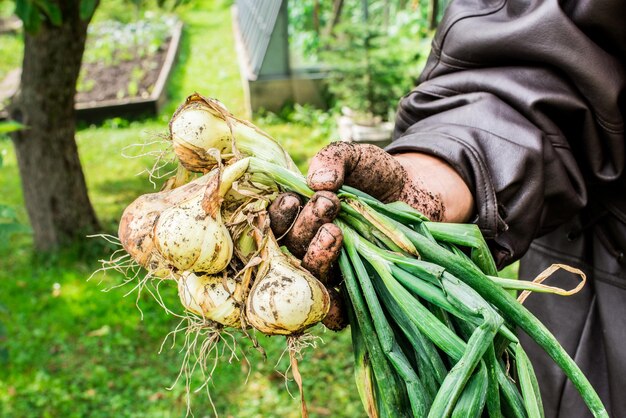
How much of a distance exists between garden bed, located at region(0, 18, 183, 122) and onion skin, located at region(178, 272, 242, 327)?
22.7 feet

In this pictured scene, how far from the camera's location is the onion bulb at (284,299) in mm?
1258

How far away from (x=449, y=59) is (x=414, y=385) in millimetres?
832

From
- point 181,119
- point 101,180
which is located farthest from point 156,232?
point 101,180

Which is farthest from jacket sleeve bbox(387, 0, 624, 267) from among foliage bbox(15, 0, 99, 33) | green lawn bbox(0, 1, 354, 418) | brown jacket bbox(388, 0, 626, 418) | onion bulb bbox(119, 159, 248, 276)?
foliage bbox(15, 0, 99, 33)

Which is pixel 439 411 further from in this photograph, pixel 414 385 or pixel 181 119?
pixel 181 119

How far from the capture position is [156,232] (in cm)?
133

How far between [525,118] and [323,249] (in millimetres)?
608

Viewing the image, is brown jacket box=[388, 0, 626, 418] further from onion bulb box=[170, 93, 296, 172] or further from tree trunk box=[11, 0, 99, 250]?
tree trunk box=[11, 0, 99, 250]

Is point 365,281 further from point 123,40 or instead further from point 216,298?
point 123,40

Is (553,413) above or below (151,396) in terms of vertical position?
above

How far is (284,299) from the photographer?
49.4 inches

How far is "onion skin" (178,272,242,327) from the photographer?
1371 millimetres

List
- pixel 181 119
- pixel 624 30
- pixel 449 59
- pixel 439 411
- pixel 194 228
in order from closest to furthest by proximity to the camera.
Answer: pixel 439 411
pixel 194 228
pixel 181 119
pixel 624 30
pixel 449 59

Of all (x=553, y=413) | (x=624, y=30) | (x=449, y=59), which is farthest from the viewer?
(x=553, y=413)
